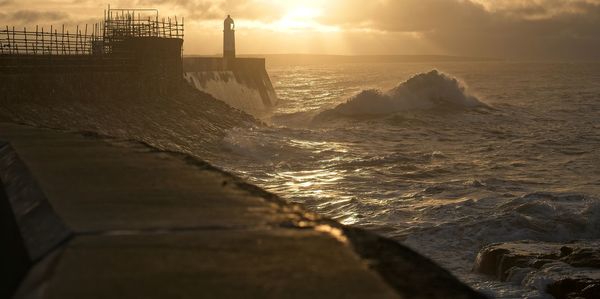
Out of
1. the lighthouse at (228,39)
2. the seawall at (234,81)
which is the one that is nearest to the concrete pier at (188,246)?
the seawall at (234,81)

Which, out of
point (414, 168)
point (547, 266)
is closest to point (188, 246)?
point (547, 266)

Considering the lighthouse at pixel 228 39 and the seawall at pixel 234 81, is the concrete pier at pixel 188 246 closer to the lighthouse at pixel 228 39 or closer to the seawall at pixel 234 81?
the seawall at pixel 234 81

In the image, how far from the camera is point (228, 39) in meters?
43.2

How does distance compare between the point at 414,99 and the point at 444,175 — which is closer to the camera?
the point at 444,175

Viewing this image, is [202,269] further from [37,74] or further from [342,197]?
[37,74]

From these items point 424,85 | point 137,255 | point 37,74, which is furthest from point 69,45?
point 424,85

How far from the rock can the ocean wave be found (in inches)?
1062

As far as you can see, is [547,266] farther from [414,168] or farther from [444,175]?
[414,168]

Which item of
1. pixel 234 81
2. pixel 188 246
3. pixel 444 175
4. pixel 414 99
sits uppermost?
pixel 188 246

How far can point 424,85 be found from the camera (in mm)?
46750

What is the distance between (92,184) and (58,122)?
11649mm

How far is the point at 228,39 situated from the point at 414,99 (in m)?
12.1

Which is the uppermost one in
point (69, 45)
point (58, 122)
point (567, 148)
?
point (69, 45)

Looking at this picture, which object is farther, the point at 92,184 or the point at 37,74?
the point at 37,74
